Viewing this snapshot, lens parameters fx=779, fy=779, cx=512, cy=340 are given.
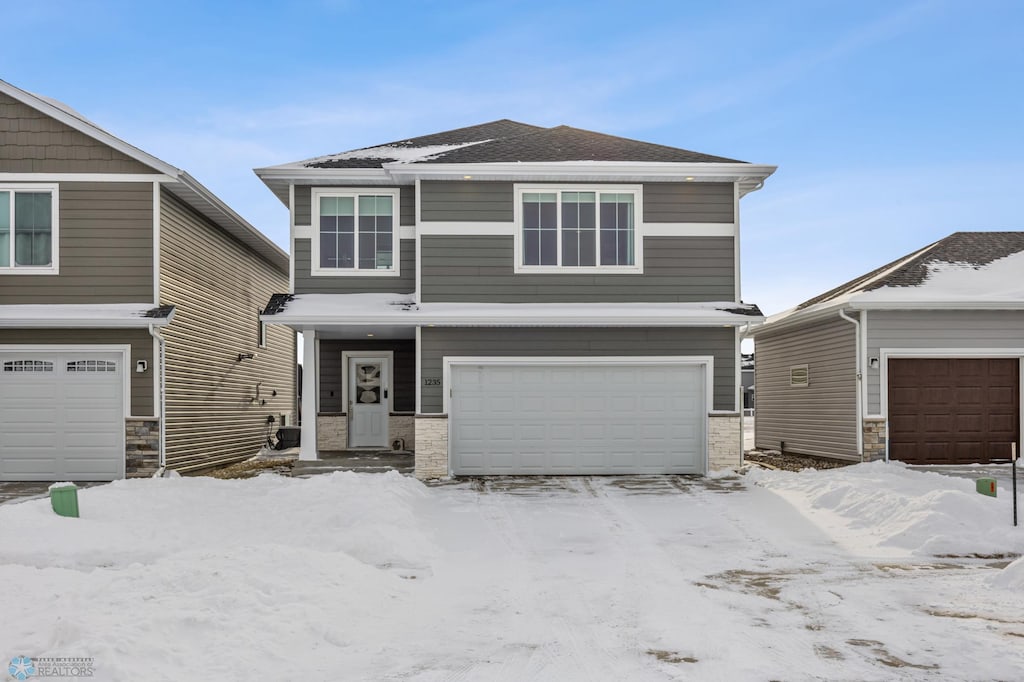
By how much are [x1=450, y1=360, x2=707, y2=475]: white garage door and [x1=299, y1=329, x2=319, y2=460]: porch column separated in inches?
104

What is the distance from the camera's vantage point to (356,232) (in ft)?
49.6

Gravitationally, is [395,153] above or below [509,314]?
above

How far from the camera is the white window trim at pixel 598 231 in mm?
14500

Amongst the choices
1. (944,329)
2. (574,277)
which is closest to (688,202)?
(574,277)

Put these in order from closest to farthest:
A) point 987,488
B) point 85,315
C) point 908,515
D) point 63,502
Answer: point 63,502 → point 908,515 → point 987,488 → point 85,315

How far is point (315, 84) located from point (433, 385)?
7.66m

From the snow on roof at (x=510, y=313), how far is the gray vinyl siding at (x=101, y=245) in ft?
8.66

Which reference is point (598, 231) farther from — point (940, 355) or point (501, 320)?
point (940, 355)

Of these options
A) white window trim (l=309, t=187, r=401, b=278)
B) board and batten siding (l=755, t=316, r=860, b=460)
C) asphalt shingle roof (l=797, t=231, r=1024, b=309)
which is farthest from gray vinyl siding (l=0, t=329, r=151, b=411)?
asphalt shingle roof (l=797, t=231, r=1024, b=309)

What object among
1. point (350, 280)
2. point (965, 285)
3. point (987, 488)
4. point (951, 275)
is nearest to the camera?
point (987, 488)

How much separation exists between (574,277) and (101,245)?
858 cm

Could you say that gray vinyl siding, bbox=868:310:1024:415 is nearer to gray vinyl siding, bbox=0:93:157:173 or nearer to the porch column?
the porch column

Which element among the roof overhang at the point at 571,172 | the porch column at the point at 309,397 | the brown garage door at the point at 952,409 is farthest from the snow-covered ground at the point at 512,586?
the roof overhang at the point at 571,172

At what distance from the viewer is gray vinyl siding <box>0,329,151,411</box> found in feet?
45.4
